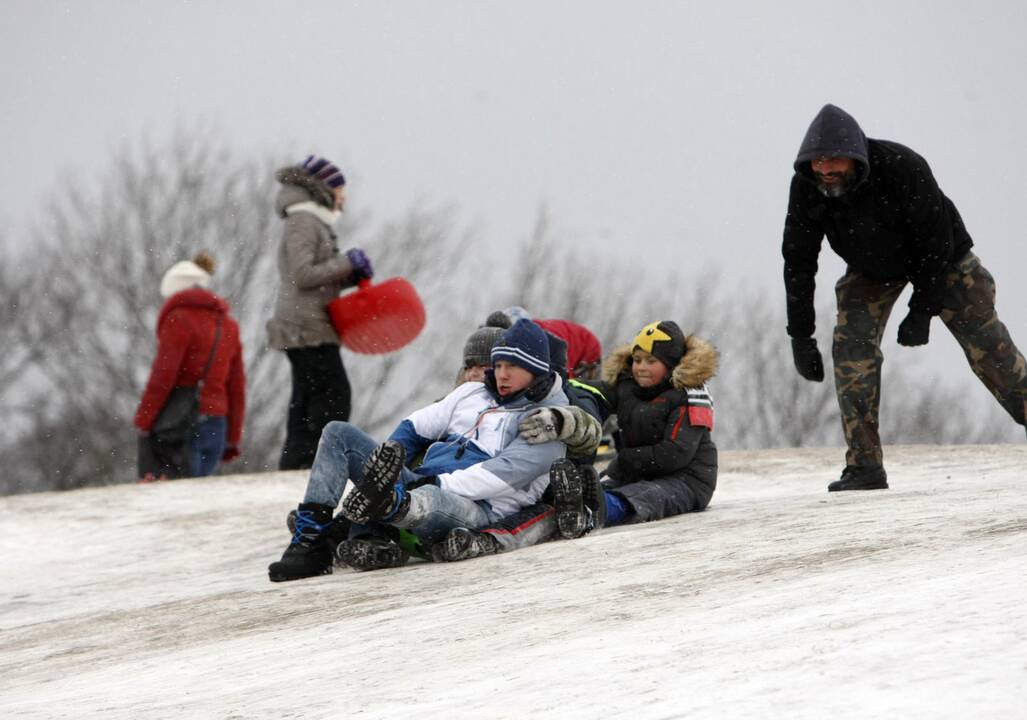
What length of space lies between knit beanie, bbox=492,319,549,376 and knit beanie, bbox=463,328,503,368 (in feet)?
1.84

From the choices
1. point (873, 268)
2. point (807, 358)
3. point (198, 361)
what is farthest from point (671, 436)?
point (198, 361)

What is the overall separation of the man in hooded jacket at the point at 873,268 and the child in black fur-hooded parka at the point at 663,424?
1.86 feet

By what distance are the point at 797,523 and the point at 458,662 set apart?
2225mm

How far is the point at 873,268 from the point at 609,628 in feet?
11.3

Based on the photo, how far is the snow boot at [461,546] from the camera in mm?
5680

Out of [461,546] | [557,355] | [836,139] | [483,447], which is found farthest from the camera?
[557,355]

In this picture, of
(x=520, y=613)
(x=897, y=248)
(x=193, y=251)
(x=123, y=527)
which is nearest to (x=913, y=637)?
(x=520, y=613)

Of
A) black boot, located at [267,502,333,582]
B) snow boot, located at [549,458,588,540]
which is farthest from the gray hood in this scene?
black boot, located at [267,502,333,582]

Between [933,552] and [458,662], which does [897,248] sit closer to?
[933,552]

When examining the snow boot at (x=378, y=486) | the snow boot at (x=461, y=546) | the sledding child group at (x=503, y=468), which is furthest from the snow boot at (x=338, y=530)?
the snow boot at (x=378, y=486)

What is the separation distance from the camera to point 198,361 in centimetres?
992

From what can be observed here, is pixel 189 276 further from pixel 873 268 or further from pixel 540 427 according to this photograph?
pixel 873 268

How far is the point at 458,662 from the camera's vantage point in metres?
3.53

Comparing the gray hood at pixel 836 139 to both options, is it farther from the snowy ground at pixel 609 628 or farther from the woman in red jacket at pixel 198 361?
the woman in red jacket at pixel 198 361
